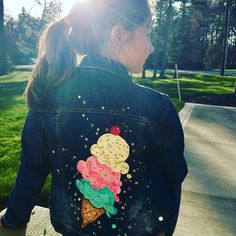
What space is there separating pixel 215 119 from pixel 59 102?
741 centimetres

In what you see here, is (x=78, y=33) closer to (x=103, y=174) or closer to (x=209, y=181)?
(x=103, y=174)

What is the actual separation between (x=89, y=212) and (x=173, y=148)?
1.39 feet

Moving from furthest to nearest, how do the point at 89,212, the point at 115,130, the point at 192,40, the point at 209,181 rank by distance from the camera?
the point at 192,40
the point at 209,181
the point at 89,212
the point at 115,130

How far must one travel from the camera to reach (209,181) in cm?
436

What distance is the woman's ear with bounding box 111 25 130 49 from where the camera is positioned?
4.03ft

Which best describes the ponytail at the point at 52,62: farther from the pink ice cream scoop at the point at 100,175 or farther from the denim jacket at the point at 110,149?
the pink ice cream scoop at the point at 100,175

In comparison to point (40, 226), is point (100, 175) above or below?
above

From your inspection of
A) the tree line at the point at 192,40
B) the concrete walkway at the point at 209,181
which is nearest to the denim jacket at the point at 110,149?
the concrete walkway at the point at 209,181

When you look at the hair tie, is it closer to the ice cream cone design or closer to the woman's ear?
the woman's ear

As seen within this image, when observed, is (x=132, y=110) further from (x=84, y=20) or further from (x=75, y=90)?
(x=84, y=20)

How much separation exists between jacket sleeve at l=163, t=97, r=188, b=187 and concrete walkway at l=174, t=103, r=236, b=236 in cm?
206

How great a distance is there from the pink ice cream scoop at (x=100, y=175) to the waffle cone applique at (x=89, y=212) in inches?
3.8

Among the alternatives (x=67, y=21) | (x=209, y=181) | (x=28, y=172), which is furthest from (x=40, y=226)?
(x=209, y=181)

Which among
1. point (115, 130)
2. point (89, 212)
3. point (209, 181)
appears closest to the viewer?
point (115, 130)
